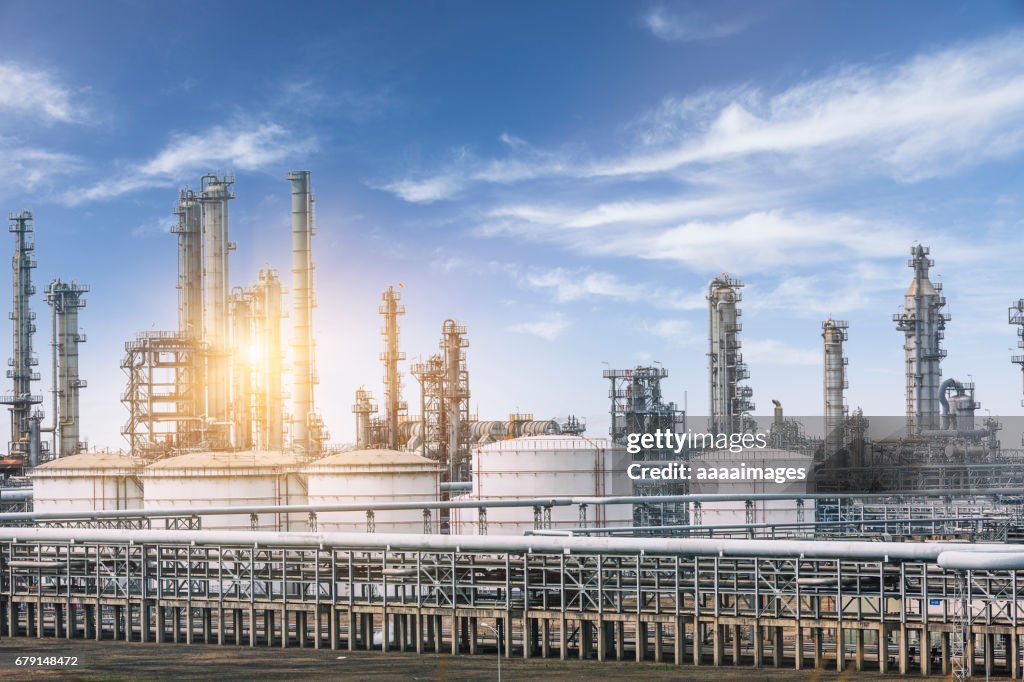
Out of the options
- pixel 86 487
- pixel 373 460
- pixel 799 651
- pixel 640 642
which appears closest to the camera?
pixel 799 651

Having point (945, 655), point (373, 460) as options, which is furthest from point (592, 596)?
point (373, 460)

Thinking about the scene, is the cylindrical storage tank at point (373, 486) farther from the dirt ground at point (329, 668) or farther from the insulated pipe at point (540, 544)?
the dirt ground at point (329, 668)

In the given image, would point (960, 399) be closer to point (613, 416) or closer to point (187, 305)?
point (613, 416)

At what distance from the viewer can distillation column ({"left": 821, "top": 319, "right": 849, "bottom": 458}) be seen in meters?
81.9

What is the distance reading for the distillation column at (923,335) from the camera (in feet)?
265

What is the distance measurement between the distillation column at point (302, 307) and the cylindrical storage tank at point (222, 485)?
32.9 feet

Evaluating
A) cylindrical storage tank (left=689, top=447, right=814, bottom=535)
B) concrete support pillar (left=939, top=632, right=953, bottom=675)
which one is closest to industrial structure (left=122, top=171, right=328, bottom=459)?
cylindrical storage tank (left=689, top=447, right=814, bottom=535)

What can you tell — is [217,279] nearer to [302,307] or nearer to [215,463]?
[302,307]

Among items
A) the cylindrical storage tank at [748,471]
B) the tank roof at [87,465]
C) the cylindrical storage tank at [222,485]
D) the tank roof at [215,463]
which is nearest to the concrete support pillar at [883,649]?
the cylindrical storage tank at [222,485]

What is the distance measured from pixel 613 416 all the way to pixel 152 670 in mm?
44894

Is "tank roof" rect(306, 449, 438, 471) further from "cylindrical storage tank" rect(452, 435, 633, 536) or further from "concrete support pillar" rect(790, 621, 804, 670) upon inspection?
"concrete support pillar" rect(790, 621, 804, 670)

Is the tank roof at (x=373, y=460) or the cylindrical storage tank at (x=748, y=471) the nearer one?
the tank roof at (x=373, y=460)

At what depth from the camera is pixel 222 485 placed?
51.0 metres

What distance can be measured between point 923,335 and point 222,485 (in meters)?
48.8
